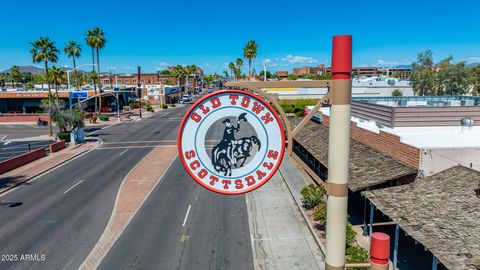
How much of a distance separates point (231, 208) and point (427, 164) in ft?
39.6

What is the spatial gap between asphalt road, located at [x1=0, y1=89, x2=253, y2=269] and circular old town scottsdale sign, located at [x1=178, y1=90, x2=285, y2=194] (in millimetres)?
12598

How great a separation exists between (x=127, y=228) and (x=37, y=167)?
2045 centimetres

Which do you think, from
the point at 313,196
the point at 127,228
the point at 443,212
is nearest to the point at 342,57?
the point at 443,212

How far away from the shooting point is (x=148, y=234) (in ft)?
64.4

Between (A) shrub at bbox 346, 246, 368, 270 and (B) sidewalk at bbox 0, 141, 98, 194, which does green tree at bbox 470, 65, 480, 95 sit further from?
(B) sidewalk at bbox 0, 141, 98, 194

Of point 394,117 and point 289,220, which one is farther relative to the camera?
point 394,117

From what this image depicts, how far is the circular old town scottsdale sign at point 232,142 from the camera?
14.9 feet

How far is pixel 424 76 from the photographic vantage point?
5806 cm

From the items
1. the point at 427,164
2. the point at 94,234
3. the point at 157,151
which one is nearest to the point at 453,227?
the point at 427,164

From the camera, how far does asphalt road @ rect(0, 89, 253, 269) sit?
16891mm

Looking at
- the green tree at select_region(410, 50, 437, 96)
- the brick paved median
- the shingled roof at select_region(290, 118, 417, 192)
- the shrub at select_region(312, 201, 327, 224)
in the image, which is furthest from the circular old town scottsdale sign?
the green tree at select_region(410, 50, 437, 96)

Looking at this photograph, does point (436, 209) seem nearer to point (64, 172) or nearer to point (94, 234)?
point (94, 234)

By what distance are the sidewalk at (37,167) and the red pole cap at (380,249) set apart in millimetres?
31213

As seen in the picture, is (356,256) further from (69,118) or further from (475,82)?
(475,82)
